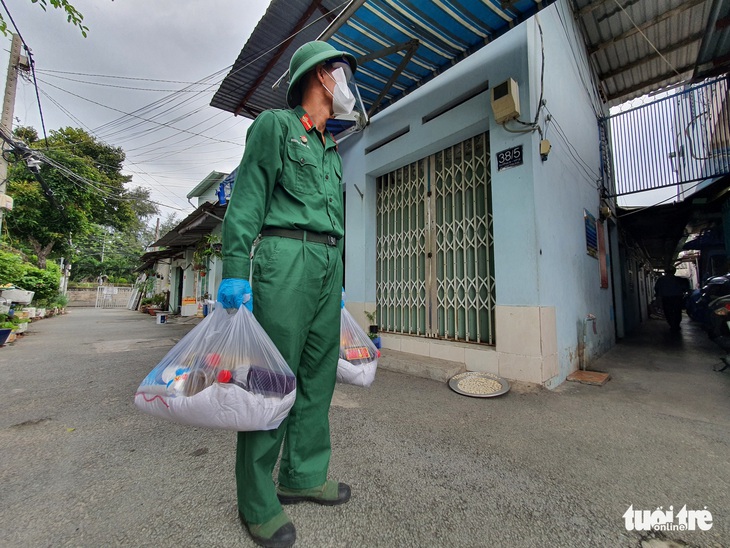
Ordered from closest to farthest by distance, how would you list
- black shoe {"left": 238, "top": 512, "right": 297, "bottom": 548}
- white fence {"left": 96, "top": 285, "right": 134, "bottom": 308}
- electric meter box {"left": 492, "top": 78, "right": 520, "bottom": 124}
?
1. black shoe {"left": 238, "top": 512, "right": 297, "bottom": 548}
2. electric meter box {"left": 492, "top": 78, "right": 520, "bottom": 124}
3. white fence {"left": 96, "top": 285, "right": 134, "bottom": 308}

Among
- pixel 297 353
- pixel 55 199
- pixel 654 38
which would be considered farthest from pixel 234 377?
pixel 55 199

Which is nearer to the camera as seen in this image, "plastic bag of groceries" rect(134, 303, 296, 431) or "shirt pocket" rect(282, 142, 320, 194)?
"plastic bag of groceries" rect(134, 303, 296, 431)

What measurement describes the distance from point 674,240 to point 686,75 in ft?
21.0

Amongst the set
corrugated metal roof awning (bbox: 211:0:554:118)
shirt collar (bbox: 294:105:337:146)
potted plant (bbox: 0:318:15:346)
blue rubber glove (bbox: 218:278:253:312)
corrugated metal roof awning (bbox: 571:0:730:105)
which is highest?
corrugated metal roof awning (bbox: 571:0:730:105)

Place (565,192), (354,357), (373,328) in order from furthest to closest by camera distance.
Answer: (373,328)
(565,192)
(354,357)

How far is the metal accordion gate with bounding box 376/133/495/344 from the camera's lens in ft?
11.8

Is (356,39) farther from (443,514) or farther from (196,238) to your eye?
(196,238)

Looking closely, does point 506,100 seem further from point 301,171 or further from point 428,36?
point 301,171

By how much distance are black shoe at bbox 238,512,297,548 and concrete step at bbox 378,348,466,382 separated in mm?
2359

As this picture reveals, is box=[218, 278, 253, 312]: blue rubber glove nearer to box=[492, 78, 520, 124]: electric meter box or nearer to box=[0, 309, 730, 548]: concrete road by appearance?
box=[0, 309, 730, 548]: concrete road

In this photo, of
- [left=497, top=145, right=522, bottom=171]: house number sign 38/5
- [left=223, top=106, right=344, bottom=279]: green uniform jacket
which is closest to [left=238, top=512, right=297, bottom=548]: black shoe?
[left=223, top=106, right=344, bottom=279]: green uniform jacket

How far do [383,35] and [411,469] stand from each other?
424cm

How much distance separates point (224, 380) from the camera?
38.8 inches

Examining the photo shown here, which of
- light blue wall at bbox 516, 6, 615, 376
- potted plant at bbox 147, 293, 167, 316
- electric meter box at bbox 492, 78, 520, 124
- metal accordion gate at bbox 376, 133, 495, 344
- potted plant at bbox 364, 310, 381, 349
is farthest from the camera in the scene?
potted plant at bbox 147, 293, 167, 316
